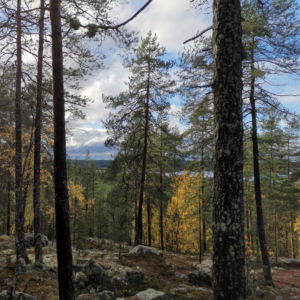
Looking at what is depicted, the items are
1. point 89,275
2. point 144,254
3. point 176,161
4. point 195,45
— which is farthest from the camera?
point 176,161

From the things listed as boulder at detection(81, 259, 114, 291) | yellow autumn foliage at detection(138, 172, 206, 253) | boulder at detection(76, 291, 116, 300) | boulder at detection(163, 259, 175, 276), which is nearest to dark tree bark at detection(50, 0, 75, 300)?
boulder at detection(76, 291, 116, 300)

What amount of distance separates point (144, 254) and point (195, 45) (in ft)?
34.1

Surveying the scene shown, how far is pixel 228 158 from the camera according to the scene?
2.59 meters

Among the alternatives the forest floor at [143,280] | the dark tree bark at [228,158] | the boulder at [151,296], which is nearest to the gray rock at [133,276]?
the forest floor at [143,280]

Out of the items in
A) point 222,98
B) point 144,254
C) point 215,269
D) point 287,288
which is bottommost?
point 287,288

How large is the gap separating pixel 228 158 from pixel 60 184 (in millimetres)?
3091

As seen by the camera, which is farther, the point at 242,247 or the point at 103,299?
the point at 103,299

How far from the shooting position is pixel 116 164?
39.5 feet

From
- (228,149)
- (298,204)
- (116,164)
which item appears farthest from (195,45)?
(298,204)

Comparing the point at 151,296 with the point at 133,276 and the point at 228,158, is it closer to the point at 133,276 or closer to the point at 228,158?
the point at 133,276

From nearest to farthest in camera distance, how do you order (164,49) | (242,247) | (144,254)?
(242,247) → (144,254) → (164,49)

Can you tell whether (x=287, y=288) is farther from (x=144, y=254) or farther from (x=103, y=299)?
(x=103, y=299)

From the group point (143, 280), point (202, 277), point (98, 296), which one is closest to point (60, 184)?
point (98, 296)

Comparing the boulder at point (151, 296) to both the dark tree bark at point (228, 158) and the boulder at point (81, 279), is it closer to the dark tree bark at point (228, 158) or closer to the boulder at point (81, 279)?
the boulder at point (81, 279)
